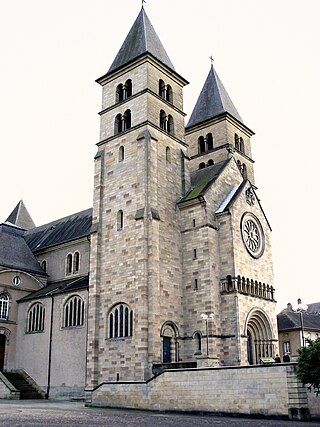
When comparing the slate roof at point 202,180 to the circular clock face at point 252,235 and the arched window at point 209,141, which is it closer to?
the circular clock face at point 252,235

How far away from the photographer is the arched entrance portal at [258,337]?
35750 millimetres

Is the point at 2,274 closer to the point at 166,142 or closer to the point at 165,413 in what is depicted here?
the point at 166,142

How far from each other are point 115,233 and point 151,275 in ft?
16.9

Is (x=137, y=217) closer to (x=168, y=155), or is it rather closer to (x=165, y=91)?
(x=168, y=155)

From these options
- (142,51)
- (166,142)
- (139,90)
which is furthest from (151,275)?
(142,51)

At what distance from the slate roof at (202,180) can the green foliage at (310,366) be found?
55.9 ft

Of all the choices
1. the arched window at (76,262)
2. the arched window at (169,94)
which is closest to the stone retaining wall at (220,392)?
the arched window at (76,262)

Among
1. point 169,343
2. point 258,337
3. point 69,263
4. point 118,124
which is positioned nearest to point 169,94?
point 118,124

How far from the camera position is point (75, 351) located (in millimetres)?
36031

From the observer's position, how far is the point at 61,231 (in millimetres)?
48938

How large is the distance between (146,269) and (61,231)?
18.6 meters

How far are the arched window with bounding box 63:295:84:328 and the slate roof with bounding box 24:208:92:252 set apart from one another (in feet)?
23.4

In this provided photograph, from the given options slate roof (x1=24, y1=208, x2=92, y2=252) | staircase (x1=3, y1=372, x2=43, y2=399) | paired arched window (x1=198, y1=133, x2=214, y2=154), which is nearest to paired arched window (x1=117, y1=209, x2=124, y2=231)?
slate roof (x1=24, y1=208, x2=92, y2=252)

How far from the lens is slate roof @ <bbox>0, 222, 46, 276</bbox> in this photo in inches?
1759
